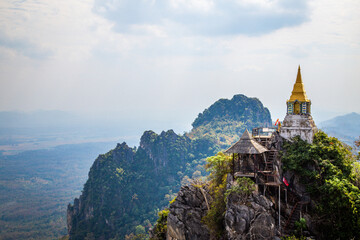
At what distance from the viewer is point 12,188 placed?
10106 cm

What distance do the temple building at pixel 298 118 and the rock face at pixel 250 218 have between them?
20.1 feet

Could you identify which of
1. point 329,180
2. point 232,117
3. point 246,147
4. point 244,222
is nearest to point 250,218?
point 244,222

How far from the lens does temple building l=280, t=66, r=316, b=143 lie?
20.6 m

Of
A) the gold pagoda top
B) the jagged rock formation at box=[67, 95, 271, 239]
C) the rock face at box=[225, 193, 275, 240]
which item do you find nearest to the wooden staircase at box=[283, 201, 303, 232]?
the rock face at box=[225, 193, 275, 240]

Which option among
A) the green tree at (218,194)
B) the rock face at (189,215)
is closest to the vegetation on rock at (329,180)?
the green tree at (218,194)

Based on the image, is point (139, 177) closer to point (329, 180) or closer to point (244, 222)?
point (244, 222)

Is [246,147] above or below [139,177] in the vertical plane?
above

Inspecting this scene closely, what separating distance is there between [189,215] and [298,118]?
10527mm

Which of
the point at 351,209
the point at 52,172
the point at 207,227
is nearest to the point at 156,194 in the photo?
the point at 207,227

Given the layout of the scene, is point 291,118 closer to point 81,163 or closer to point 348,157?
point 348,157

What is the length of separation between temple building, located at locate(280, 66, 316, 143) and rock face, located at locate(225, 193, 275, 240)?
6120 mm

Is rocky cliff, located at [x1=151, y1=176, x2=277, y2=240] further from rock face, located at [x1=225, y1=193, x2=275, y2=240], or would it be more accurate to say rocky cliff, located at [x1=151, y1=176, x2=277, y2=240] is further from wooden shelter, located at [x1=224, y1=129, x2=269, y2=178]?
wooden shelter, located at [x1=224, y1=129, x2=269, y2=178]

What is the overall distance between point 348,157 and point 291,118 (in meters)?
4.47

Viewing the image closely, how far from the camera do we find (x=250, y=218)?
54.6ft
